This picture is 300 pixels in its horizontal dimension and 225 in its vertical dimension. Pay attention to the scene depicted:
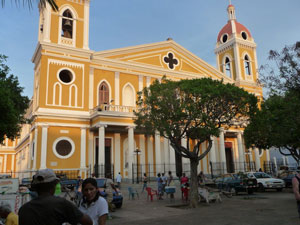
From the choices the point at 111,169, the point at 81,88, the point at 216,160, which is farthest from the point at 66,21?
the point at 216,160

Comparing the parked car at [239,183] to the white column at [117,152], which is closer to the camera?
the parked car at [239,183]

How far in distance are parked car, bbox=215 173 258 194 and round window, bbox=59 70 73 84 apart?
14627 millimetres

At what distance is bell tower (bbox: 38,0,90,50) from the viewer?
2378cm

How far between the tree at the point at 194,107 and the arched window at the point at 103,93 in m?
11.7

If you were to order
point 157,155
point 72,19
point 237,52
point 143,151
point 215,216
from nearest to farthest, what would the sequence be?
1. point 215,216
2. point 157,155
3. point 72,19
4. point 143,151
5. point 237,52

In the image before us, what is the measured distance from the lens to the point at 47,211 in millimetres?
2334

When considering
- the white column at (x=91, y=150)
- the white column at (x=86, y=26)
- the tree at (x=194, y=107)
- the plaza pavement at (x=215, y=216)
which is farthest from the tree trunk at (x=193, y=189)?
the white column at (x=86, y=26)

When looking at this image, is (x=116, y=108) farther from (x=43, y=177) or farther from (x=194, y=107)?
(x=43, y=177)

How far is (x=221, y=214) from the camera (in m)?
9.91

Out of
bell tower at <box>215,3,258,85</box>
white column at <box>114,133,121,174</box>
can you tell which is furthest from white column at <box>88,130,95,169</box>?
bell tower at <box>215,3,258,85</box>

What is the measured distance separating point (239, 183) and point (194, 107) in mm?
5977

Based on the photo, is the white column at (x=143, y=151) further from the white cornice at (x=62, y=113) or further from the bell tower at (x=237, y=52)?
the bell tower at (x=237, y=52)

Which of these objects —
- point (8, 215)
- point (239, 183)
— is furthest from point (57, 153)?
point (8, 215)

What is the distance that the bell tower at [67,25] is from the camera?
23.8 meters
